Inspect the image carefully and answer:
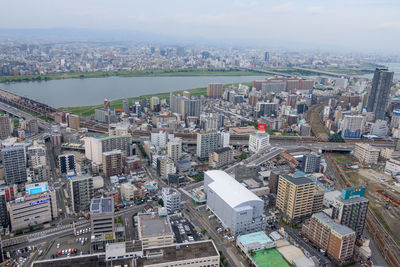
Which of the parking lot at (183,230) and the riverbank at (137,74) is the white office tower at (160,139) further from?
the riverbank at (137,74)

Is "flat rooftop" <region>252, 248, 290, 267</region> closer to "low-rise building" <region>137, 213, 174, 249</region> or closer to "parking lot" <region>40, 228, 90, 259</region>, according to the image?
"low-rise building" <region>137, 213, 174, 249</region>

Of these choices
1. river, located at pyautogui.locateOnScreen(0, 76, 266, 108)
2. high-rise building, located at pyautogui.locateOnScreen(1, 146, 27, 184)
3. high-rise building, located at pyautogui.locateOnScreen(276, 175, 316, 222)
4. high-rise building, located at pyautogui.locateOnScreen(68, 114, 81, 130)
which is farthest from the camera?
river, located at pyautogui.locateOnScreen(0, 76, 266, 108)

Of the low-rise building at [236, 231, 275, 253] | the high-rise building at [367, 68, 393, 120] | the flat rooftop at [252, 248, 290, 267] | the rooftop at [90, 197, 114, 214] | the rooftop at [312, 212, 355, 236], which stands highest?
the high-rise building at [367, 68, 393, 120]

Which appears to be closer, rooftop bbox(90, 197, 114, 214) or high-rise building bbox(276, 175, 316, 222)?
rooftop bbox(90, 197, 114, 214)

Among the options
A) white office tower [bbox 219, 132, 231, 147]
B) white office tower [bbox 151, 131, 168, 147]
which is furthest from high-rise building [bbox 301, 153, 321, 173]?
white office tower [bbox 151, 131, 168, 147]

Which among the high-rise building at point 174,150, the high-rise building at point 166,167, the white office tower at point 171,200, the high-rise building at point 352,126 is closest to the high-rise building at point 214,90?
the high-rise building at point 352,126

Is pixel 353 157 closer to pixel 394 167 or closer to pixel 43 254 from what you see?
pixel 394 167

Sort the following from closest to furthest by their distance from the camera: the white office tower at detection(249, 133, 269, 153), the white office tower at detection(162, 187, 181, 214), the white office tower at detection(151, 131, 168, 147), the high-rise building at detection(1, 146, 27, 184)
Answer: the white office tower at detection(162, 187, 181, 214) < the high-rise building at detection(1, 146, 27, 184) < the white office tower at detection(151, 131, 168, 147) < the white office tower at detection(249, 133, 269, 153)
